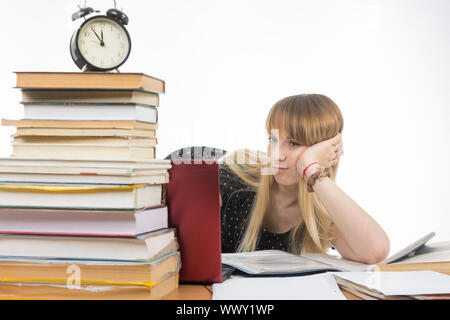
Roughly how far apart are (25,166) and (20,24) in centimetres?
317

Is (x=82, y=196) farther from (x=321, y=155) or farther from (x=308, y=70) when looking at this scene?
(x=308, y=70)

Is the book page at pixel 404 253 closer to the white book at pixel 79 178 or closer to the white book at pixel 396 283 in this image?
the white book at pixel 396 283

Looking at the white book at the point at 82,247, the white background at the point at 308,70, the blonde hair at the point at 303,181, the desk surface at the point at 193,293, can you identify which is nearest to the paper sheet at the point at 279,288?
the desk surface at the point at 193,293

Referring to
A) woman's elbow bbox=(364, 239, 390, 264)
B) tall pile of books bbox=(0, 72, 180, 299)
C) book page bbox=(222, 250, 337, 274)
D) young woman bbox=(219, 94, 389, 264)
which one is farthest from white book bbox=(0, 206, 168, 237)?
young woman bbox=(219, 94, 389, 264)

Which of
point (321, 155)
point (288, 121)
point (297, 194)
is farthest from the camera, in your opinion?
point (297, 194)

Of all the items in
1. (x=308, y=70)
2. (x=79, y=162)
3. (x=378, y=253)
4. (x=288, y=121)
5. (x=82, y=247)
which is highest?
(x=308, y=70)

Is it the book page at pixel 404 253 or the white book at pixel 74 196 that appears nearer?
the white book at pixel 74 196

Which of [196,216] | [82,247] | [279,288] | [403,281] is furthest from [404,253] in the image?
[82,247]

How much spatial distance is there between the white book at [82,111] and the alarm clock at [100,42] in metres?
0.11

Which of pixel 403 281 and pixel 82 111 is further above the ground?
pixel 82 111

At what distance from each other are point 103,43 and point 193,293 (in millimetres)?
453

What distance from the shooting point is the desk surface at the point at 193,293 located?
69 centimetres

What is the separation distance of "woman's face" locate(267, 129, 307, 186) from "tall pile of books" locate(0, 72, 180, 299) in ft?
3.42

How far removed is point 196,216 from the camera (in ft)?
2.48
